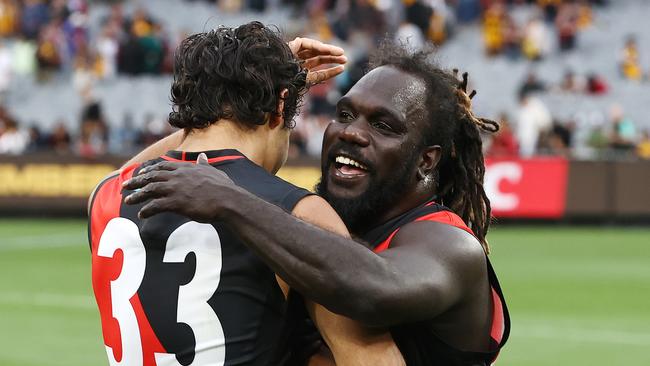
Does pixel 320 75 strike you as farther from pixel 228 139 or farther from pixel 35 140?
pixel 35 140

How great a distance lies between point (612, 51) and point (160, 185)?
25098 mm

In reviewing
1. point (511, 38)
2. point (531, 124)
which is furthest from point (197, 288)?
point (511, 38)

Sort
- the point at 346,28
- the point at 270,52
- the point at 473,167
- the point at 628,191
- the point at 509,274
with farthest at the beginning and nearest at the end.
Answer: the point at 346,28 < the point at 628,191 < the point at 509,274 < the point at 473,167 < the point at 270,52

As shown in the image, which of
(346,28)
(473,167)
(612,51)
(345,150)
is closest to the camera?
(345,150)

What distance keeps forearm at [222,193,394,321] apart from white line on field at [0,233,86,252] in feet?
44.7

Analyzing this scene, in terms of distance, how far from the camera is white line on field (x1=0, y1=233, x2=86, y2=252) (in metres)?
16.6

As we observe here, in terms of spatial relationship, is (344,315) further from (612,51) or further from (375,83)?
(612,51)

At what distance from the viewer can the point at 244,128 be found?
3602 mm

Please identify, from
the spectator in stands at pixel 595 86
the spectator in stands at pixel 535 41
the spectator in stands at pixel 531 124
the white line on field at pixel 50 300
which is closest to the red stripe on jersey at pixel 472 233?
the white line on field at pixel 50 300

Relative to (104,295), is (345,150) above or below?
above

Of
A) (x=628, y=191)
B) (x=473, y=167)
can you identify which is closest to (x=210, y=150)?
(x=473, y=167)

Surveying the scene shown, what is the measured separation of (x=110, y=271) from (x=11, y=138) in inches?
729

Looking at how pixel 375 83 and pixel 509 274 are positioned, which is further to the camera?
pixel 509 274

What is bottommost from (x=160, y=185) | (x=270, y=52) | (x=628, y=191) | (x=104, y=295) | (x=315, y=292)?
(x=628, y=191)
